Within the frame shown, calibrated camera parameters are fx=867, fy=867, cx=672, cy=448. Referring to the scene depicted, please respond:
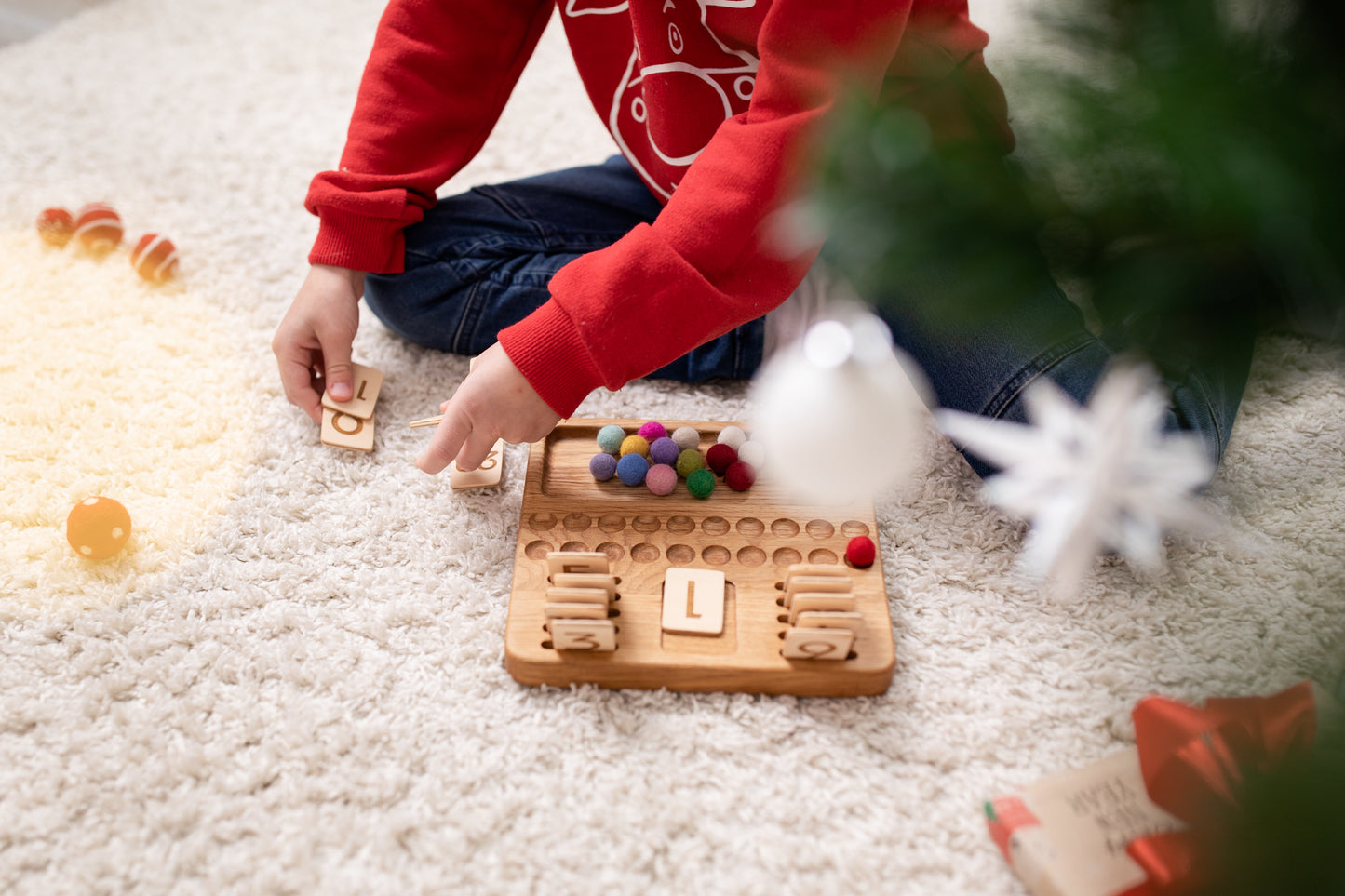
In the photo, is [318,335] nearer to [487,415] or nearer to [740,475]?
[487,415]

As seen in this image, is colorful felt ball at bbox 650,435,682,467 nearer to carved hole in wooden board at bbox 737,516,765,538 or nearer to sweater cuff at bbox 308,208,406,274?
carved hole in wooden board at bbox 737,516,765,538

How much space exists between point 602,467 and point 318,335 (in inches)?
11.6

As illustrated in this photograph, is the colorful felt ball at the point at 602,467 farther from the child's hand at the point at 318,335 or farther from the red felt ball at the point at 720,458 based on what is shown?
the child's hand at the point at 318,335

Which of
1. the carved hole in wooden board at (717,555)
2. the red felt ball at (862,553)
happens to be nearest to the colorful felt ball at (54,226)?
the carved hole in wooden board at (717,555)

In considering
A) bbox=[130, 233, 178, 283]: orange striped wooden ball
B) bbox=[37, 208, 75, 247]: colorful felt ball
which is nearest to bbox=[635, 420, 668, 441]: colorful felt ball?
bbox=[130, 233, 178, 283]: orange striped wooden ball

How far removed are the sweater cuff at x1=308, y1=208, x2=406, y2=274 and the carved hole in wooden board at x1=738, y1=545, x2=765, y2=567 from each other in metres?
0.43

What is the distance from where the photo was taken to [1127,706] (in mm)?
609

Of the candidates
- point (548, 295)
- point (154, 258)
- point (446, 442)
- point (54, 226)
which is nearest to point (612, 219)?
point (548, 295)

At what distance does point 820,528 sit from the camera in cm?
70

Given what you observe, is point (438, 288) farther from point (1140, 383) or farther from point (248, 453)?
point (1140, 383)

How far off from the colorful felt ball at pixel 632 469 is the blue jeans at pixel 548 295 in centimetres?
14

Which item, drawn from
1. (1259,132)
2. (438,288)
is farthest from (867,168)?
(438,288)

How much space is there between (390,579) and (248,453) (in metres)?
0.21

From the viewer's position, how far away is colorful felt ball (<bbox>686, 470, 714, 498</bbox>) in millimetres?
707
